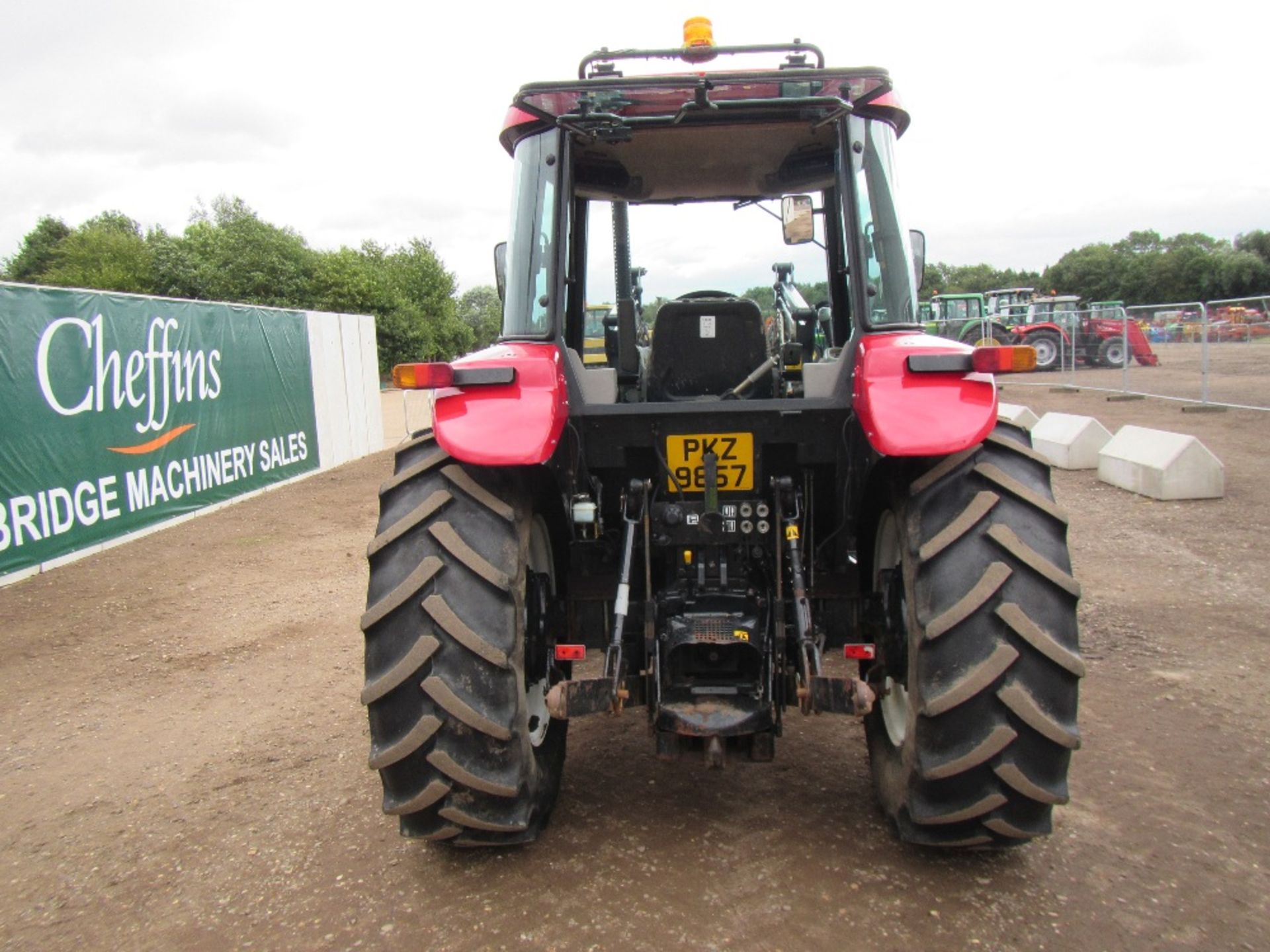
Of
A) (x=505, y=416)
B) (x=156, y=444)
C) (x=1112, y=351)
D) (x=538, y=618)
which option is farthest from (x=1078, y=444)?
(x=1112, y=351)

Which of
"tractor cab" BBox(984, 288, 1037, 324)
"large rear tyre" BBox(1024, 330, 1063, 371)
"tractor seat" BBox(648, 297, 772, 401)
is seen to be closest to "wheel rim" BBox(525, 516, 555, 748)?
"tractor seat" BBox(648, 297, 772, 401)

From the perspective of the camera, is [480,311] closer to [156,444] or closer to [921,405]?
[156,444]

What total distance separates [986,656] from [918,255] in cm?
164

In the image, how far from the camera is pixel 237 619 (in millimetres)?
6566

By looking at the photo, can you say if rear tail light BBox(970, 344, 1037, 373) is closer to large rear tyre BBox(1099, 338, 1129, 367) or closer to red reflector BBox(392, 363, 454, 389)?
red reflector BBox(392, 363, 454, 389)

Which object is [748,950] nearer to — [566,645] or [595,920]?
[595,920]

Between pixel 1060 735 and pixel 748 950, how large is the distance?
104cm

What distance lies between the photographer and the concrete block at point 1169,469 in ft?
27.4

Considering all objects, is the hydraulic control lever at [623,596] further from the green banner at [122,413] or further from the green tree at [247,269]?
the green tree at [247,269]

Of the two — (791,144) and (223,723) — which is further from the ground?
(791,144)

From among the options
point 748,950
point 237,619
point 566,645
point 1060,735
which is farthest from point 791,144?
point 237,619

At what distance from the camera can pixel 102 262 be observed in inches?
1802

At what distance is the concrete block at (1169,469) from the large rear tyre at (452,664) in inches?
300

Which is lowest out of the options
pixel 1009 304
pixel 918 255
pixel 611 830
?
pixel 611 830
